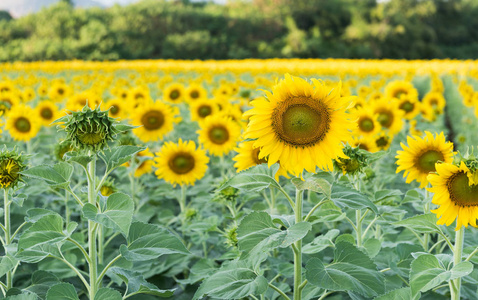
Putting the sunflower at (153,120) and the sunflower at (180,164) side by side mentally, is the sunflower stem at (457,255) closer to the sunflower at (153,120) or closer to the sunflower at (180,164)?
the sunflower at (180,164)

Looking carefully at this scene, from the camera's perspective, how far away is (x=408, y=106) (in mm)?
4938

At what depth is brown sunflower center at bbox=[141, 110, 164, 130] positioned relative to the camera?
4402mm

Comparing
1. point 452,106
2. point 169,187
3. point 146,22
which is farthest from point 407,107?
point 146,22

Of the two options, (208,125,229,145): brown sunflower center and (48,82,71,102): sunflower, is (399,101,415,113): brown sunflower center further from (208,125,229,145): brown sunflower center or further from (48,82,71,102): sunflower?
(48,82,71,102): sunflower

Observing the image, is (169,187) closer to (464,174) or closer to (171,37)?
(464,174)

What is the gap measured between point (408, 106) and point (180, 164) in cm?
274

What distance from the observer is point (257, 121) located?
1.76m

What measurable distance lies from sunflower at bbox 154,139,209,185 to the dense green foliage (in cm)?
2666

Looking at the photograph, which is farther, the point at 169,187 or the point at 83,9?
the point at 83,9

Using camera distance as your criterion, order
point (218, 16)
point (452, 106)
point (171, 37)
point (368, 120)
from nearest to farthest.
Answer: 1. point (368, 120)
2. point (452, 106)
3. point (171, 37)
4. point (218, 16)

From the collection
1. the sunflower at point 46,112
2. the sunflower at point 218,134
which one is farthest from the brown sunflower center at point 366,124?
the sunflower at point 46,112

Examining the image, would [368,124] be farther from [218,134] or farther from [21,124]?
[21,124]

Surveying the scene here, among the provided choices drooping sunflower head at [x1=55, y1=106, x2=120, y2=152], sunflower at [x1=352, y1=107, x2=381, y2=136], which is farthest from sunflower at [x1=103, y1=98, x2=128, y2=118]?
drooping sunflower head at [x1=55, y1=106, x2=120, y2=152]

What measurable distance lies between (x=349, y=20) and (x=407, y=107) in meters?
44.5
